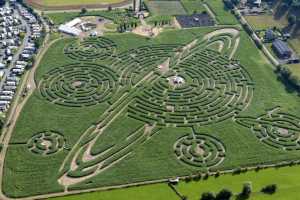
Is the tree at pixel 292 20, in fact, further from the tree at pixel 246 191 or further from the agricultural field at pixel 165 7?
the tree at pixel 246 191

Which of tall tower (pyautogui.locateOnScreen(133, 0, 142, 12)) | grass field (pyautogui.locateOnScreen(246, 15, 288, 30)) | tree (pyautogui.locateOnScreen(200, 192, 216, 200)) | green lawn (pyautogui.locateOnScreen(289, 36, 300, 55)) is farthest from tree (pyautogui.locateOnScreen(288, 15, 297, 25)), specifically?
tree (pyautogui.locateOnScreen(200, 192, 216, 200))

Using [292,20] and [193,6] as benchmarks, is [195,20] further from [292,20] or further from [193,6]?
[292,20]

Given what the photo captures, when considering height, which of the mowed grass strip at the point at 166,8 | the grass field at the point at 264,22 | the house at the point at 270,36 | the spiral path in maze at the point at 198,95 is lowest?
the spiral path in maze at the point at 198,95

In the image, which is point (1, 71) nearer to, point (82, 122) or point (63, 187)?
point (82, 122)

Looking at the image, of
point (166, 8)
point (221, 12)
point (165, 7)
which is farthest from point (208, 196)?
point (165, 7)

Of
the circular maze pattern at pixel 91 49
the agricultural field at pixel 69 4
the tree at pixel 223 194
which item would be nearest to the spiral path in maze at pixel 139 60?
the circular maze pattern at pixel 91 49

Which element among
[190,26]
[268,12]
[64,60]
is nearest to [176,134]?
[64,60]

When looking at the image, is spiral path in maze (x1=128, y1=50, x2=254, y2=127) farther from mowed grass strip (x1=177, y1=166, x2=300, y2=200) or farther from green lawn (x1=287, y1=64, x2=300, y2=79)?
mowed grass strip (x1=177, y1=166, x2=300, y2=200)
